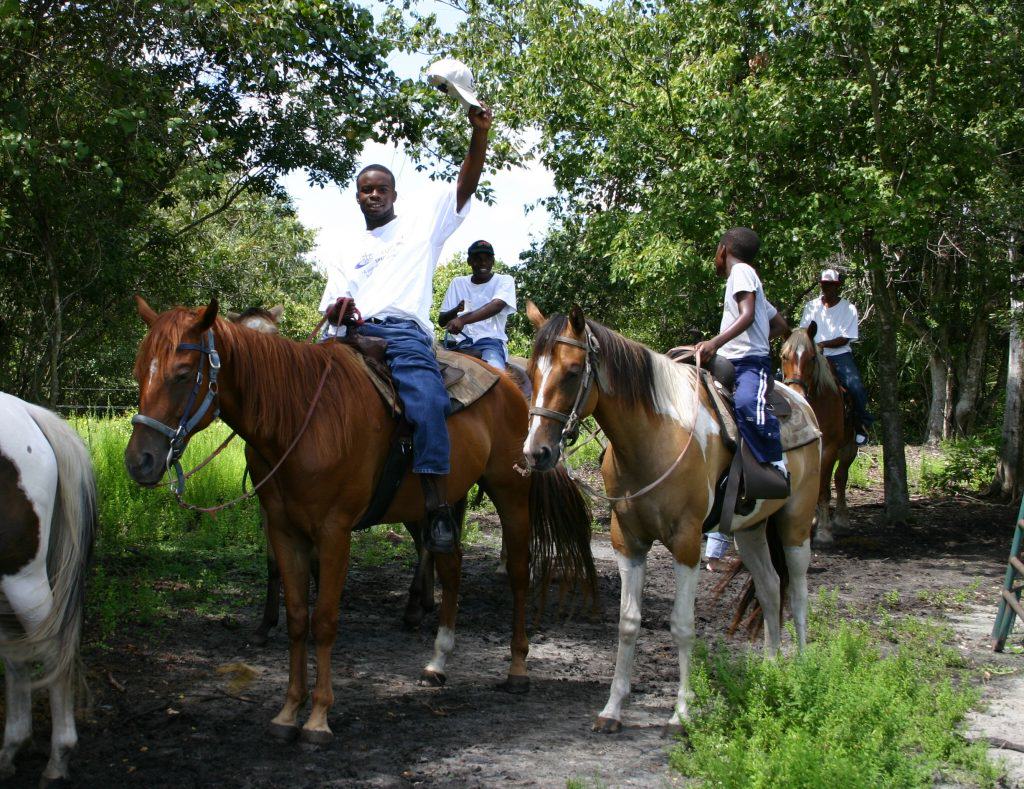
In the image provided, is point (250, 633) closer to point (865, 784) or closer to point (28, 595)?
point (28, 595)

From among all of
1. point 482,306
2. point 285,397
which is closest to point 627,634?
point 285,397

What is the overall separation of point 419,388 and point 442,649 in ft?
5.68

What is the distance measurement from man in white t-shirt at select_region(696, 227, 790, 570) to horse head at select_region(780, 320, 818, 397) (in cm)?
396

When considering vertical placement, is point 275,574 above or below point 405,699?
above

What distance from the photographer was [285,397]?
452 cm

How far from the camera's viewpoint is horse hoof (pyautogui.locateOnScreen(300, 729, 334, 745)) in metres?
4.45

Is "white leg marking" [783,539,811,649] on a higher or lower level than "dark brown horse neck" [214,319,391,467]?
lower

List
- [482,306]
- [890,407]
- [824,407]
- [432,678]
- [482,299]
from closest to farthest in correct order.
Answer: [432,678]
[482,306]
[482,299]
[824,407]
[890,407]

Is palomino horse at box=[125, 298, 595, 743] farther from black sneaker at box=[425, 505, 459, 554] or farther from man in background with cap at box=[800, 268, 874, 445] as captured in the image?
man in background with cap at box=[800, 268, 874, 445]

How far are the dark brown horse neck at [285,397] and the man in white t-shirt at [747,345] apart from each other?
6.70 ft

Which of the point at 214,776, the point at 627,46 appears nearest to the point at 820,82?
the point at 627,46

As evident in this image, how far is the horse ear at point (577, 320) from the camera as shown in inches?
177

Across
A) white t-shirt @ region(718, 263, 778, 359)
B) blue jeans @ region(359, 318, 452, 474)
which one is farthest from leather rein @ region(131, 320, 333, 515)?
white t-shirt @ region(718, 263, 778, 359)

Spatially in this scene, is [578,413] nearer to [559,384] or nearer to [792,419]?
[559,384]
